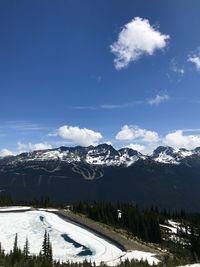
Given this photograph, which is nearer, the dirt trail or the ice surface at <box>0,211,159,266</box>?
the ice surface at <box>0,211,159,266</box>

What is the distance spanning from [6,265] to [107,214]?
78.3 m

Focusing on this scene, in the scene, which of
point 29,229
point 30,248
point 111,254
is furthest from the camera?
point 29,229

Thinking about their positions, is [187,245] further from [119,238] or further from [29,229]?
[29,229]

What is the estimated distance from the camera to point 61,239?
79.2m

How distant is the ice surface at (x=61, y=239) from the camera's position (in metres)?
61.9

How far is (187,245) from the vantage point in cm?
9794

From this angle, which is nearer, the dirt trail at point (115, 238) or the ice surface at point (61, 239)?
the ice surface at point (61, 239)

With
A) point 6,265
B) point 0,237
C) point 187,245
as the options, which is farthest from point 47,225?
point 6,265

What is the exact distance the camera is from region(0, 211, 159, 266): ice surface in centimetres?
6194

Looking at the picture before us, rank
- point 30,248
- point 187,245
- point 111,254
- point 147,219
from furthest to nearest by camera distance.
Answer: point 147,219 < point 187,245 < point 30,248 < point 111,254

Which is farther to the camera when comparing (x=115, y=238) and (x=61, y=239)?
(x=61, y=239)

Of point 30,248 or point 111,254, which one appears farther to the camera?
point 30,248

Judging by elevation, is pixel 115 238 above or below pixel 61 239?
above

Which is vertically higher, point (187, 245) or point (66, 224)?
point (66, 224)
